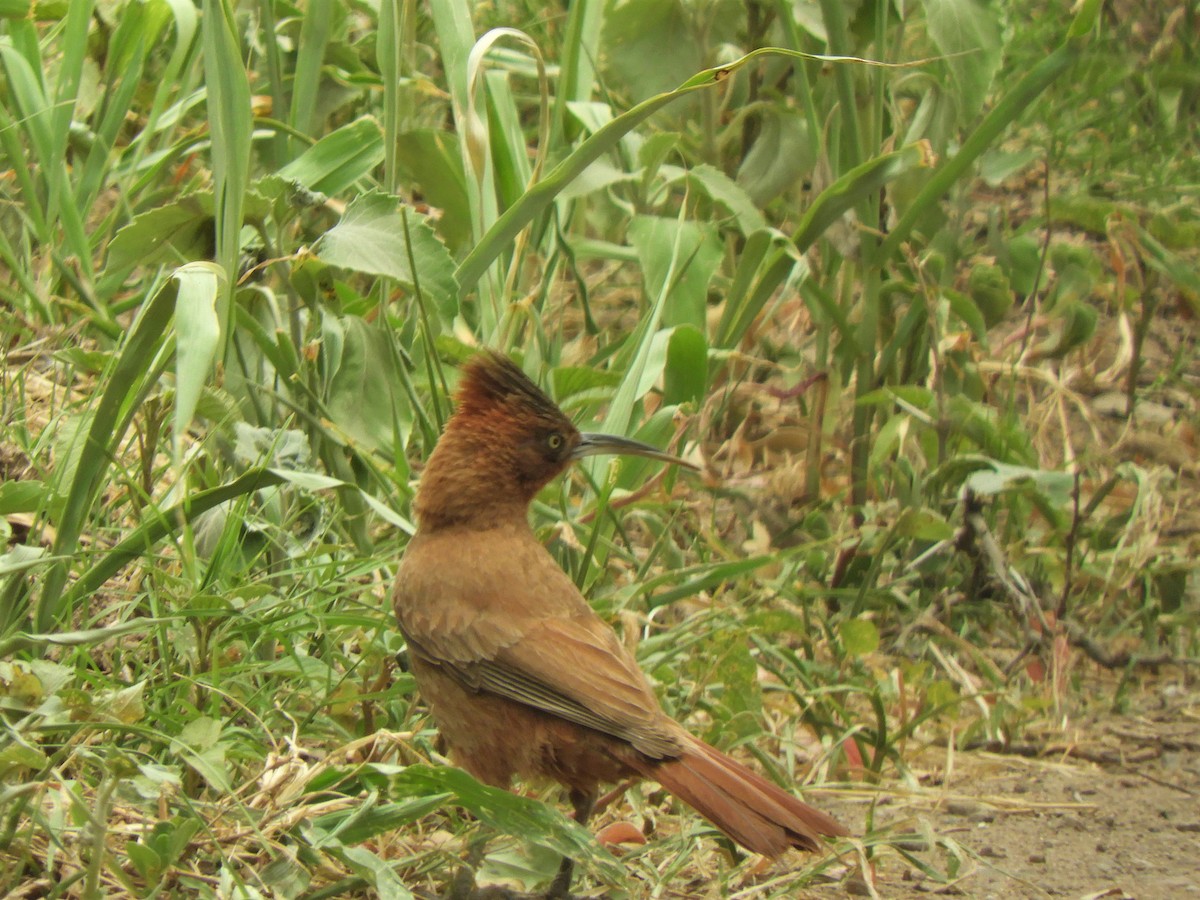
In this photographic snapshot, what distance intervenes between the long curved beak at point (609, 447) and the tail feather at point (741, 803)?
0.78 m

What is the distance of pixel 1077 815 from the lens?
358cm

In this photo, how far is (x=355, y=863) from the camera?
2.48 metres

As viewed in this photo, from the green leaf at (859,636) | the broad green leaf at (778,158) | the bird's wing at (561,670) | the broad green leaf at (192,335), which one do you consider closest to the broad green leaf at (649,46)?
the broad green leaf at (778,158)

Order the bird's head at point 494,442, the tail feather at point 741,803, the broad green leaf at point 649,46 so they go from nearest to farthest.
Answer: the tail feather at point 741,803, the bird's head at point 494,442, the broad green leaf at point 649,46

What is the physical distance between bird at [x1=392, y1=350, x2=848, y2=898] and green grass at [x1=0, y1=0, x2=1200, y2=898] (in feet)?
0.44

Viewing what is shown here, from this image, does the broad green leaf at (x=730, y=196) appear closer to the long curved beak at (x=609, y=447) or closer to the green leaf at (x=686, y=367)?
the green leaf at (x=686, y=367)

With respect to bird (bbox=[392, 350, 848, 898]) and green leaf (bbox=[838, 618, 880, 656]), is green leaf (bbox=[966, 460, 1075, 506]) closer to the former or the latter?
green leaf (bbox=[838, 618, 880, 656])

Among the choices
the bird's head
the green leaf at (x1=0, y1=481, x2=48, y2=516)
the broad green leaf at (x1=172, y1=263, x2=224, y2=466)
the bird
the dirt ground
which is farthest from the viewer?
the bird's head

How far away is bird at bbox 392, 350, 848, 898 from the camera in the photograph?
2.88 meters

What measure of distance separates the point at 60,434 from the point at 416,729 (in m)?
0.98

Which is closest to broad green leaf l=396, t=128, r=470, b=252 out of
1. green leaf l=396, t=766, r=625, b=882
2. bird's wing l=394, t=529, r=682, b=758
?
bird's wing l=394, t=529, r=682, b=758

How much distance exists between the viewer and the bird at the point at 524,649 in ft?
9.43

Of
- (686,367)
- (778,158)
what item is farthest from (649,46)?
(686,367)

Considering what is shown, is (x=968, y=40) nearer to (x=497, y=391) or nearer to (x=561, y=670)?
(x=497, y=391)
